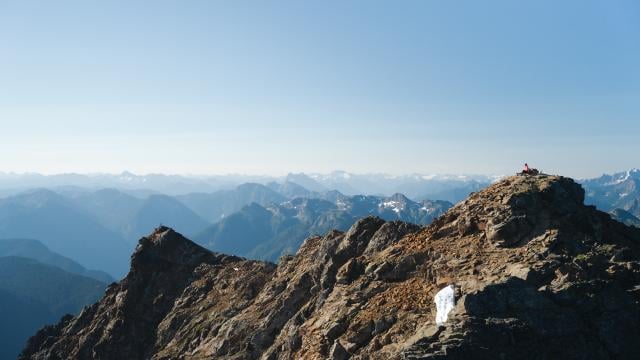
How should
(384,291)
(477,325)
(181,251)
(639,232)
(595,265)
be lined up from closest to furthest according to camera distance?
(477,325) < (595,265) < (384,291) < (639,232) < (181,251)

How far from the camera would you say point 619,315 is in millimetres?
24109

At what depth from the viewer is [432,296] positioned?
28766mm

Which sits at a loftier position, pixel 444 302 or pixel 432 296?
pixel 444 302

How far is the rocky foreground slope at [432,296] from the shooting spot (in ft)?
76.5

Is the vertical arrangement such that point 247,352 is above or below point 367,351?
below

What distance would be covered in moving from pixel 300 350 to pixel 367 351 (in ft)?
25.2

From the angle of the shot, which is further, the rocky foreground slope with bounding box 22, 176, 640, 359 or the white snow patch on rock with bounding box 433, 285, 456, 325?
the white snow patch on rock with bounding box 433, 285, 456, 325

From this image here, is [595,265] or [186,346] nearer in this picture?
[595,265]

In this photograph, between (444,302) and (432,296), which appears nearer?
(444,302)

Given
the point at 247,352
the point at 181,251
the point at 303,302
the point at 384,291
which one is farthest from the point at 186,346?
the point at 384,291

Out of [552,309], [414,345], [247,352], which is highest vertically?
[552,309]

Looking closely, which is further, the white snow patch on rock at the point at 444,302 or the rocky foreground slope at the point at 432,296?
the white snow patch on rock at the point at 444,302

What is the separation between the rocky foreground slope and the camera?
23328 millimetres

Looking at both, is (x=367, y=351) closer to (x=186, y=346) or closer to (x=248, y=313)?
(x=248, y=313)
